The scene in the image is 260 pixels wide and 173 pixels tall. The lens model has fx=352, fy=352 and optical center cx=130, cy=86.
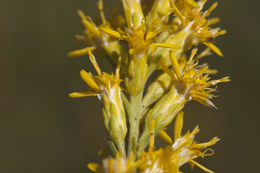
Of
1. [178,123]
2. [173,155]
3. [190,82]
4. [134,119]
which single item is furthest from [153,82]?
[173,155]

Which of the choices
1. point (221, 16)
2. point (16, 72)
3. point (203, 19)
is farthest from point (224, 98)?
point (203, 19)

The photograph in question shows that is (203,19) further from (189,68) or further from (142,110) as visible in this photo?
(142,110)

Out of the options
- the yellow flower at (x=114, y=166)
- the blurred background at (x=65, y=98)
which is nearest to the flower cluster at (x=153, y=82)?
the yellow flower at (x=114, y=166)

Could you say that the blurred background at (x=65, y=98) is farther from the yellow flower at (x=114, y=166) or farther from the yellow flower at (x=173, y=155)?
the yellow flower at (x=114, y=166)

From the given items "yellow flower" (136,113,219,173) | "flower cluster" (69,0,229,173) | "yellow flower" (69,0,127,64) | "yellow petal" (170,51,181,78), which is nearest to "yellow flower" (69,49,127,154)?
"flower cluster" (69,0,229,173)

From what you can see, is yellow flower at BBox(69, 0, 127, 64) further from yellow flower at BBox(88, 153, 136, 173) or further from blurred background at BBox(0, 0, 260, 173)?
blurred background at BBox(0, 0, 260, 173)

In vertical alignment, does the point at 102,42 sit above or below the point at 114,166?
above

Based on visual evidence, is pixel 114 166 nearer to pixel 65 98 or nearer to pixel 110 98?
pixel 110 98

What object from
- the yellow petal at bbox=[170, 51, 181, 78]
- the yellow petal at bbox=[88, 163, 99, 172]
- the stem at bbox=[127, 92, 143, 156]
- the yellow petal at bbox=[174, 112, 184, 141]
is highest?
the yellow petal at bbox=[170, 51, 181, 78]
